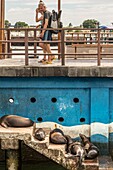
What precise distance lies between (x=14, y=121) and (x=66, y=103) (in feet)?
4.79

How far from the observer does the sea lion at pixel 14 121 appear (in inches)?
462

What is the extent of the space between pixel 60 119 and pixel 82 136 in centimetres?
71

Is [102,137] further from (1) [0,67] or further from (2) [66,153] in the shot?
(1) [0,67]

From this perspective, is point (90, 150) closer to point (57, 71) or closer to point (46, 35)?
point (57, 71)

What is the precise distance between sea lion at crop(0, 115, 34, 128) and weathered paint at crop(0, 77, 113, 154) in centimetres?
62

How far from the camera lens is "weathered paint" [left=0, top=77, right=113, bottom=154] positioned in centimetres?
1244

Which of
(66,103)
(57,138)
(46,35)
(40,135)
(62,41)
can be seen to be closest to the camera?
(40,135)

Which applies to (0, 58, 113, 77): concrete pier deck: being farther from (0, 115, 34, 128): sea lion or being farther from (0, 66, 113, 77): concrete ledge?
(0, 115, 34, 128): sea lion

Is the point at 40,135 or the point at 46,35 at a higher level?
the point at 46,35

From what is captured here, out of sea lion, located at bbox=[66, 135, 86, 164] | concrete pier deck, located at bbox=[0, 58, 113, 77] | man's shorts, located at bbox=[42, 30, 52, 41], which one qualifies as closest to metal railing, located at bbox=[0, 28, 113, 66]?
concrete pier deck, located at bbox=[0, 58, 113, 77]

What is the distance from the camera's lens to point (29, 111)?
12.6 m

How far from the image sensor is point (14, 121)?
11.8 metres

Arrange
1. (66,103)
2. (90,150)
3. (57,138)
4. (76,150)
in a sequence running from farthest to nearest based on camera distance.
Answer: (66,103) → (90,150) → (57,138) → (76,150)

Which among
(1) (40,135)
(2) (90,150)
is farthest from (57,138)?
(2) (90,150)
